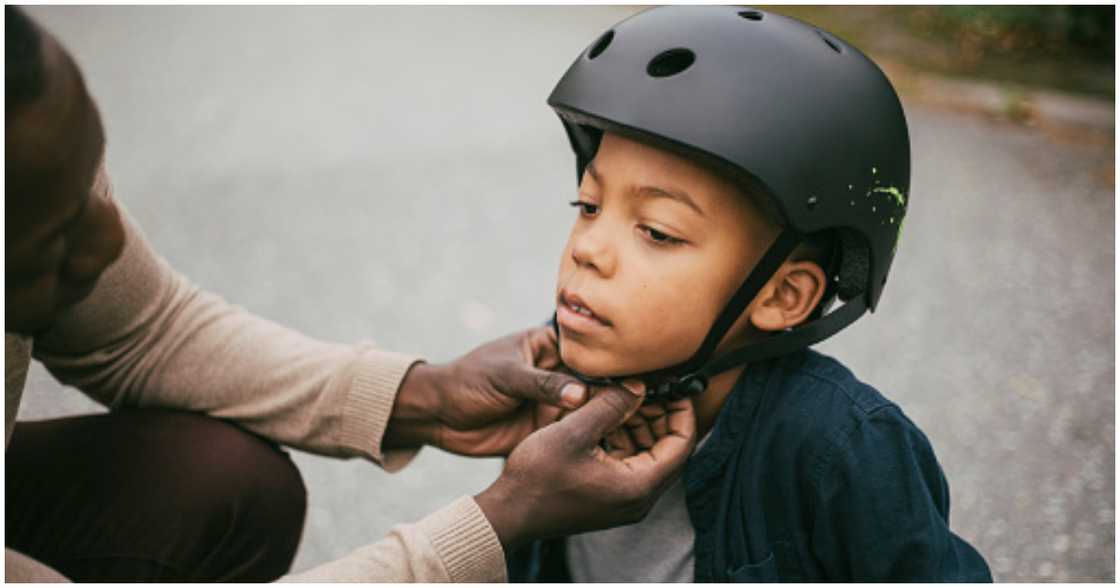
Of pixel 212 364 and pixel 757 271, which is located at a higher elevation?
pixel 757 271

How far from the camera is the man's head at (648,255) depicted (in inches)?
63.4

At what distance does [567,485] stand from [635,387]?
0.83 ft

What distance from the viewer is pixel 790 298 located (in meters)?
1.77

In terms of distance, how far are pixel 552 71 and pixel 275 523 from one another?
444 cm

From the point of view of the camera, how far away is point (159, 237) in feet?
14.1

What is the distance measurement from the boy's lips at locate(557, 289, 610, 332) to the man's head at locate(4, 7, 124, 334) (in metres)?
0.71

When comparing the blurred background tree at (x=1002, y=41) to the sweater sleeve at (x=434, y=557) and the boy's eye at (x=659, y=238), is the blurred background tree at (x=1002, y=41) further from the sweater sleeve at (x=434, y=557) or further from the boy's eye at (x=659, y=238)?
the sweater sleeve at (x=434, y=557)

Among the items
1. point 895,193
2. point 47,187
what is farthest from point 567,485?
point 47,187

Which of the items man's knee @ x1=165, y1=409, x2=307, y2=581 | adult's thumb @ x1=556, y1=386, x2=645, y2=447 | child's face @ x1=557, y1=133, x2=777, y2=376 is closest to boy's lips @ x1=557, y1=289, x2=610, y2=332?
child's face @ x1=557, y1=133, x2=777, y2=376

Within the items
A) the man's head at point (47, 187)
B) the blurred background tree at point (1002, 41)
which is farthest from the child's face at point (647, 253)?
the blurred background tree at point (1002, 41)

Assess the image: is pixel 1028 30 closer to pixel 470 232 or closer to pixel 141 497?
pixel 470 232

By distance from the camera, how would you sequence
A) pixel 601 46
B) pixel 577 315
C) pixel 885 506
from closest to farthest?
pixel 885 506
pixel 577 315
pixel 601 46

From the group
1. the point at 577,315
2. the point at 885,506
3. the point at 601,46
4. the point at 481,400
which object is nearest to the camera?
the point at 885,506

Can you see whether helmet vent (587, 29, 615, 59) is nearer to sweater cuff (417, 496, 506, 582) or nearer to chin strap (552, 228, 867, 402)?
chin strap (552, 228, 867, 402)
